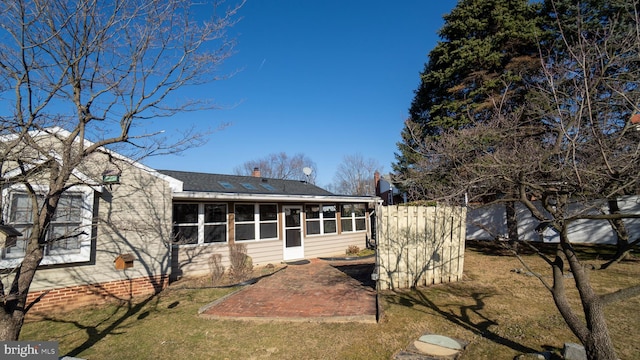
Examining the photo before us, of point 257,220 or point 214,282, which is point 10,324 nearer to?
point 214,282

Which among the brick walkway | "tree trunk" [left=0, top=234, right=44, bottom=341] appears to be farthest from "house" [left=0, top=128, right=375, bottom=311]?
the brick walkway

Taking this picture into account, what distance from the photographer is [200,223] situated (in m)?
10.6

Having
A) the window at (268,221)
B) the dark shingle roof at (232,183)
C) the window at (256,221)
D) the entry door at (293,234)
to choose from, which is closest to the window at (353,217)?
the dark shingle roof at (232,183)

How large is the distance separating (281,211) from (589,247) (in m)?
12.2

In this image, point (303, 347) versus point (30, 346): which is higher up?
point (30, 346)

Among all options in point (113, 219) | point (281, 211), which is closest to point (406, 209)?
point (281, 211)

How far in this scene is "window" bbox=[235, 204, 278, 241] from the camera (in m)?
11.5

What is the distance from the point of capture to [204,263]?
10.4 metres

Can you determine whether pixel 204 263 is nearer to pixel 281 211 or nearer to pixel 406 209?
pixel 281 211

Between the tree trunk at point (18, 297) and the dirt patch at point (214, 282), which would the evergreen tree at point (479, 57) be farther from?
the tree trunk at point (18, 297)

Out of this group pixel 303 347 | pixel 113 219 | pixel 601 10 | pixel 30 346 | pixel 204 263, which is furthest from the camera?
pixel 204 263

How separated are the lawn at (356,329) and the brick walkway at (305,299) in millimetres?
257

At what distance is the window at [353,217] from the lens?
14.7 m

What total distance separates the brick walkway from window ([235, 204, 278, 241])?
2375 mm
